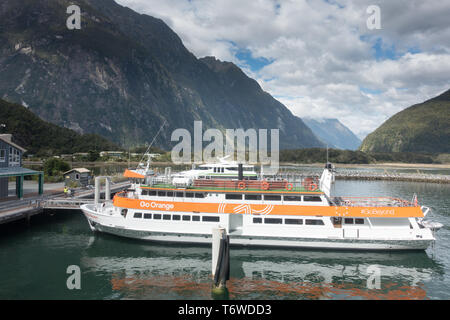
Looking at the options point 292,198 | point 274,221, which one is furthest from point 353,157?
point 274,221

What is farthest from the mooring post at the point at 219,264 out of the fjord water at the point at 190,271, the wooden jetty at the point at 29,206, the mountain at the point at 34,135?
the mountain at the point at 34,135

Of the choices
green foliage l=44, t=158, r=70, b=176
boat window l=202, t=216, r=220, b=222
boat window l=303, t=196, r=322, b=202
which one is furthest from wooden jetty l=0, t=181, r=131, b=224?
boat window l=303, t=196, r=322, b=202

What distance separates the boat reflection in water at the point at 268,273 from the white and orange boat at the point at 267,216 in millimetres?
930

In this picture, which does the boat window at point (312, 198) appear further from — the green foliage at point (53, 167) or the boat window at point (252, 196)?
the green foliage at point (53, 167)

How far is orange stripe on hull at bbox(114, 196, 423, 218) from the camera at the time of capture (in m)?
20.3

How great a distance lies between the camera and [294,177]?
23359 mm

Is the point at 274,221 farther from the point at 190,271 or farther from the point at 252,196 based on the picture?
the point at 190,271

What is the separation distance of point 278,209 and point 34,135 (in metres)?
123

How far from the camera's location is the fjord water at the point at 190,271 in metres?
15.2

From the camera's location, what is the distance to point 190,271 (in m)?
17.6

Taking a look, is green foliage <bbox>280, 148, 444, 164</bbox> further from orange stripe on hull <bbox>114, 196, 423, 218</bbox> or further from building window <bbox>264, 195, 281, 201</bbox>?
building window <bbox>264, 195, 281, 201</bbox>
